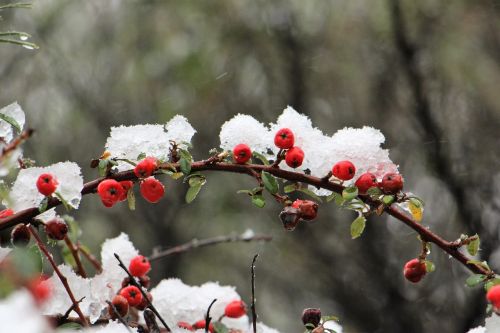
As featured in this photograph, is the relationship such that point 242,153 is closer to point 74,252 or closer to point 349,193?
point 349,193

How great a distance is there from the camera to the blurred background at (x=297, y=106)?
455 centimetres

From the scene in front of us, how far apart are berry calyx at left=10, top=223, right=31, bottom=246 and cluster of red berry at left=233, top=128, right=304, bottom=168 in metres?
0.36

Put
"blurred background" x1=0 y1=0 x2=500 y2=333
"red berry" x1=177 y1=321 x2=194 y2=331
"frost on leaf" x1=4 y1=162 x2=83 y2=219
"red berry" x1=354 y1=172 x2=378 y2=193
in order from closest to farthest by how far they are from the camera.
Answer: "frost on leaf" x1=4 y1=162 x2=83 y2=219 → "red berry" x1=354 y1=172 x2=378 y2=193 → "red berry" x1=177 y1=321 x2=194 y2=331 → "blurred background" x1=0 y1=0 x2=500 y2=333

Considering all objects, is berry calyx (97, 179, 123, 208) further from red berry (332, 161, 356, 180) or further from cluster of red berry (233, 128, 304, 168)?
red berry (332, 161, 356, 180)

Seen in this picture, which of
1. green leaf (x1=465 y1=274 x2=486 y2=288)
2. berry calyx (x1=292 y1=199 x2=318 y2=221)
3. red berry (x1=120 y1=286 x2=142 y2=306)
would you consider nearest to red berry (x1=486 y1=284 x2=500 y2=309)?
green leaf (x1=465 y1=274 x2=486 y2=288)

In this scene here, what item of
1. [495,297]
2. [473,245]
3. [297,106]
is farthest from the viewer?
[297,106]

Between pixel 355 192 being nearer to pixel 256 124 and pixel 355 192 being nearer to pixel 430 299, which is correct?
pixel 256 124

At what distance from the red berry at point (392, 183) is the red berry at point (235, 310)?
0.45 metres

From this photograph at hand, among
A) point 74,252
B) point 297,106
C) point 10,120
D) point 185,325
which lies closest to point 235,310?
point 185,325

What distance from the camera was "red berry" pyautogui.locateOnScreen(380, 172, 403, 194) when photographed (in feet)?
3.58

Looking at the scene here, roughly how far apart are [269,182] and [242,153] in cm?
7

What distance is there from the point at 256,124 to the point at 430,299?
3.70 metres

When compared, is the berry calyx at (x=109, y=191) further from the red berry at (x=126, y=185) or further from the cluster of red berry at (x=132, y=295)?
the cluster of red berry at (x=132, y=295)

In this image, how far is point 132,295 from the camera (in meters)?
1.20
